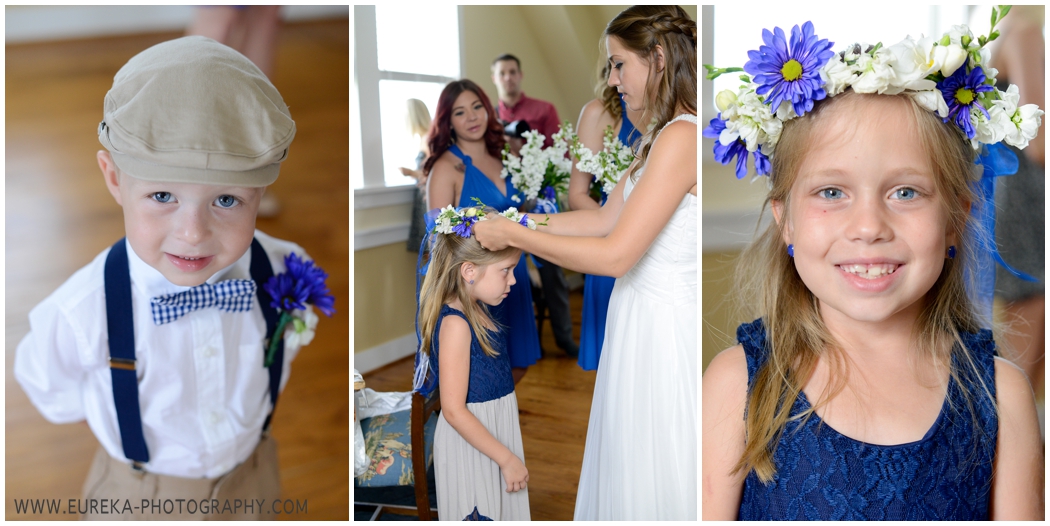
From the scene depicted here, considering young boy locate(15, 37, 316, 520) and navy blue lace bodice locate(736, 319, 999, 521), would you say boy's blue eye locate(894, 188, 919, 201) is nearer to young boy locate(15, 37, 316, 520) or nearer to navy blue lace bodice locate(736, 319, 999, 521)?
navy blue lace bodice locate(736, 319, 999, 521)

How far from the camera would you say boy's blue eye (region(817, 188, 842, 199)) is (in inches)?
46.7

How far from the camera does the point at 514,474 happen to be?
1.56 meters

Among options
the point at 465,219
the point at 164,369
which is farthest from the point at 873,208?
the point at 164,369

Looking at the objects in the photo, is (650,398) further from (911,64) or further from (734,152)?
(911,64)

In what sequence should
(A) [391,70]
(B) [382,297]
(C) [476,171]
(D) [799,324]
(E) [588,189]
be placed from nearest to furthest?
1. (D) [799,324]
2. (B) [382,297]
3. (A) [391,70]
4. (E) [588,189]
5. (C) [476,171]

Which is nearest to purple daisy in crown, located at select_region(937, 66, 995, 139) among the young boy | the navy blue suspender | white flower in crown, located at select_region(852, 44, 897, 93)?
white flower in crown, located at select_region(852, 44, 897, 93)

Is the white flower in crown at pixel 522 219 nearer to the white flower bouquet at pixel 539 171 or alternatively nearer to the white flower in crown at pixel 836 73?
the white flower bouquet at pixel 539 171

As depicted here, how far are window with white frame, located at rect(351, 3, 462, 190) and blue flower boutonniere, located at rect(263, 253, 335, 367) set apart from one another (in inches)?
9.2

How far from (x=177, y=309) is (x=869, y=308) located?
1347mm

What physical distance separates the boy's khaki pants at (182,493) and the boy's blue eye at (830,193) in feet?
4.28

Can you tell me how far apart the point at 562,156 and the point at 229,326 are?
39.1 inches

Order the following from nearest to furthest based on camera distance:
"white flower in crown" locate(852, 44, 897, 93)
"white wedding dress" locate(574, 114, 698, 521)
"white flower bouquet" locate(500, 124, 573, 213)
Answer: "white flower in crown" locate(852, 44, 897, 93) → "white wedding dress" locate(574, 114, 698, 521) → "white flower bouquet" locate(500, 124, 573, 213)

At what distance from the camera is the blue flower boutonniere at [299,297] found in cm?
150

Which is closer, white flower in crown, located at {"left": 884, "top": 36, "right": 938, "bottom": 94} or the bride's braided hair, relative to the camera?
white flower in crown, located at {"left": 884, "top": 36, "right": 938, "bottom": 94}
